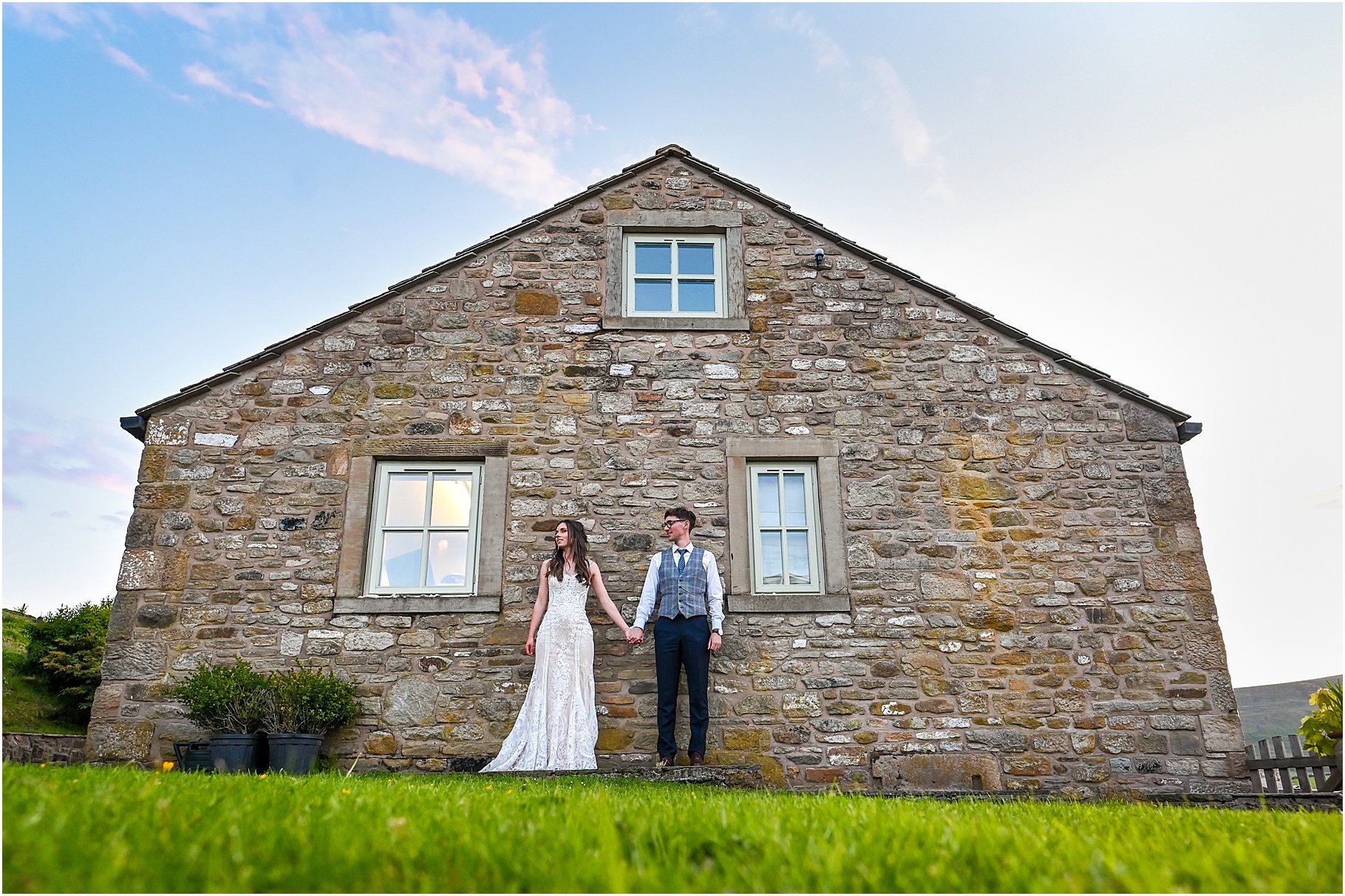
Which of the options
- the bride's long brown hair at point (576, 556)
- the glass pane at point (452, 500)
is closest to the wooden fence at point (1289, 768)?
the bride's long brown hair at point (576, 556)

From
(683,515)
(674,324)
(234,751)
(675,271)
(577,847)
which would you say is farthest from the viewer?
(675,271)

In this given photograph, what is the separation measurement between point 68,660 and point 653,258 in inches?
383

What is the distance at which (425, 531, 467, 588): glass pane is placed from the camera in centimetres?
720

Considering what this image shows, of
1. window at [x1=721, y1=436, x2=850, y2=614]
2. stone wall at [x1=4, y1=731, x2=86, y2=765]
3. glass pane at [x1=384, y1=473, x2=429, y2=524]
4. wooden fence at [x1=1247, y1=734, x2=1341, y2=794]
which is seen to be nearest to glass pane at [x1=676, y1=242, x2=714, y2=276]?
window at [x1=721, y1=436, x2=850, y2=614]

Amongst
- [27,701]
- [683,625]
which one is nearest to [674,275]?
[683,625]

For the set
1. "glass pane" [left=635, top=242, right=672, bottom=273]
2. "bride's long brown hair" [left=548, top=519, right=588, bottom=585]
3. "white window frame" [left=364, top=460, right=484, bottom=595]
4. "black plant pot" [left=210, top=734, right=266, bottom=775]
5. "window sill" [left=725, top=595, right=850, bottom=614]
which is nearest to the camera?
"black plant pot" [left=210, top=734, right=266, bottom=775]

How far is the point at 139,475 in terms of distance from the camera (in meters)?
7.21

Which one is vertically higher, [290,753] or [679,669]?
[679,669]

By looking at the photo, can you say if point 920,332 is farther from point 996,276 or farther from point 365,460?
point 365,460

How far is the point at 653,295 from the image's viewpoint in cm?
834

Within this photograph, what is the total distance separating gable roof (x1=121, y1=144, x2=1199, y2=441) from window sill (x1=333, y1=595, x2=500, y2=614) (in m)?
2.49

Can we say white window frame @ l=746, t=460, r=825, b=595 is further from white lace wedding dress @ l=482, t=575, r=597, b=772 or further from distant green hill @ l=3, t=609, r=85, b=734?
distant green hill @ l=3, t=609, r=85, b=734

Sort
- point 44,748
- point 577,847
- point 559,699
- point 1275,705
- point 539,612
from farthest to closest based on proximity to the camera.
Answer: point 1275,705, point 44,748, point 539,612, point 559,699, point 577,847

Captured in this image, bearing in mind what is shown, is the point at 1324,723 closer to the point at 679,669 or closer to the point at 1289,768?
the point at 1289,768
